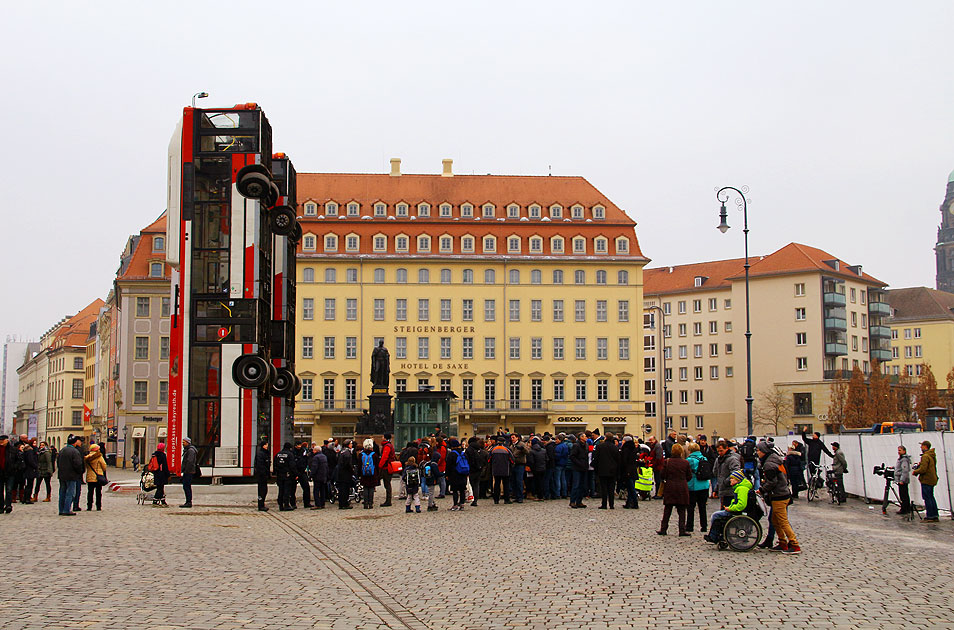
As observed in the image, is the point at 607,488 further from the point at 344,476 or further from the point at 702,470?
the point at 344,476

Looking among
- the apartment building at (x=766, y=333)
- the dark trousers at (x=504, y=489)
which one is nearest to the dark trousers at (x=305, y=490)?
the dark trousers at (x=504, y=489)

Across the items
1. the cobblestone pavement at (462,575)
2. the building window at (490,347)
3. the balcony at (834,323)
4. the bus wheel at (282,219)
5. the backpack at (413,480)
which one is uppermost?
the balcony at (834,323)

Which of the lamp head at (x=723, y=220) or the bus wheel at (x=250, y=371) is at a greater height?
the lamp head at (x=723, y=220)

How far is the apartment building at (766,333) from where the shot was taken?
3681 inches

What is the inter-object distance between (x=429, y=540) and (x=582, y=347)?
202 ft

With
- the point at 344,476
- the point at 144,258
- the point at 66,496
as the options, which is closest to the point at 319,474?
the point at 344,476

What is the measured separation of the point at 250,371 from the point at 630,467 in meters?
11.4

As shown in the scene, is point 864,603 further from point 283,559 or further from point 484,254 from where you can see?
point 484,254

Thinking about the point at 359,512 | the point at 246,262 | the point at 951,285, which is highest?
the point at 951,285

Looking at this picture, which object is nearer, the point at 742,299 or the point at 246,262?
the point at 246,262

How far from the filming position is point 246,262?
1243 inches

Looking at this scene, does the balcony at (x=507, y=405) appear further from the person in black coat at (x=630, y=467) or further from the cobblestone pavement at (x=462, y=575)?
the cobblestone pavement at (x=462, y=575)

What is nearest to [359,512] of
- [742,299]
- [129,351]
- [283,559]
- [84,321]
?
[283,559]

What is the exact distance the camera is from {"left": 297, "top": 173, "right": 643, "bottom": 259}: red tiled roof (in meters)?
79.6
